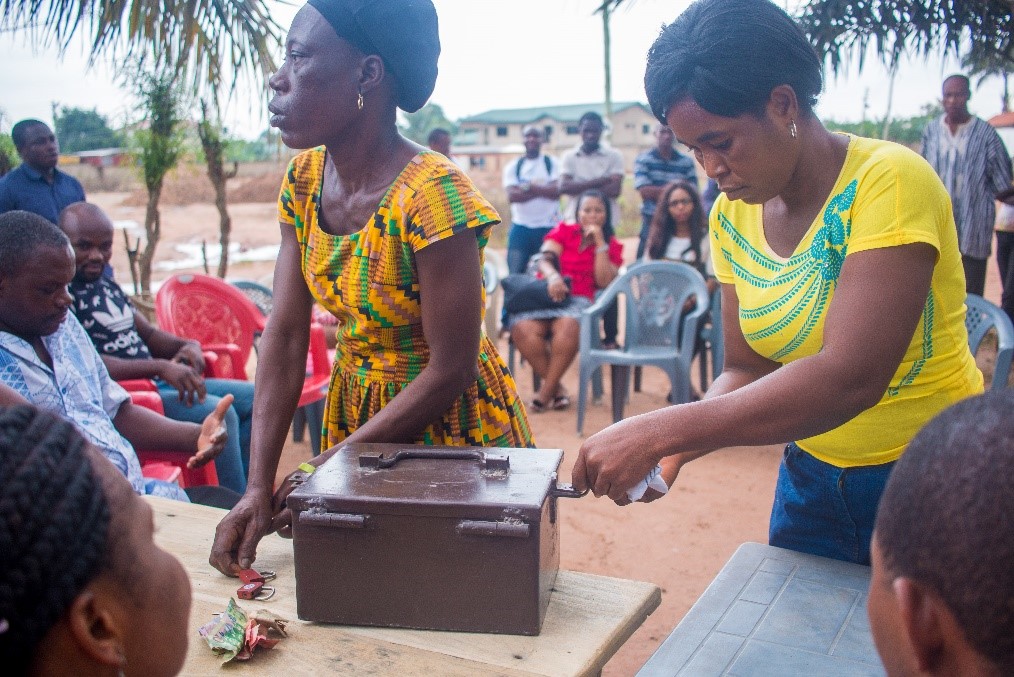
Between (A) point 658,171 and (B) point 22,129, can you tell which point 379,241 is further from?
(A) point 658,171

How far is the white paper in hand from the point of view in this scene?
5.10 feet

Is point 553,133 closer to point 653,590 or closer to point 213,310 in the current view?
point 213,310

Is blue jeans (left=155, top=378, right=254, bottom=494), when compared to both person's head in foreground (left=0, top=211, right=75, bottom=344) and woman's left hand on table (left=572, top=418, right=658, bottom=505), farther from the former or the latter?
woman's left hand on table (left=572, top=418, right=658, bottom=505)

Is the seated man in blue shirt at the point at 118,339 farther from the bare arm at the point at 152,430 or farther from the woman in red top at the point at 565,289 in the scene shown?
the woman in red top at the point at 565,289

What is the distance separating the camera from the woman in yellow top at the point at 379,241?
74.2 inches

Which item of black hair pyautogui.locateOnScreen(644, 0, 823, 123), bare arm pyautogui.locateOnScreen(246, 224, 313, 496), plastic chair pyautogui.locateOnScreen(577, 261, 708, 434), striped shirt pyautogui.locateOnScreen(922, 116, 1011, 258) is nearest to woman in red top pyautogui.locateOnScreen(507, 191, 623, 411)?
plastic chair pyautogui.locateOnScreen(577, 261, 708, 434)

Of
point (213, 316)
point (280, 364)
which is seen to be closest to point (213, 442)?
point (280, 364)

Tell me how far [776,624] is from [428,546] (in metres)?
0.67

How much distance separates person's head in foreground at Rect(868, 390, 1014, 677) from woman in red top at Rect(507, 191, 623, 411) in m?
5.69

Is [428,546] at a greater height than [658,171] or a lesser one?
lesser

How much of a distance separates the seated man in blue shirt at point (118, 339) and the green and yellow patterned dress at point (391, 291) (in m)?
1.91

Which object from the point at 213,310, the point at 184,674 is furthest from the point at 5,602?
the point at 213,310

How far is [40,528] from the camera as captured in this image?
0.93 metres

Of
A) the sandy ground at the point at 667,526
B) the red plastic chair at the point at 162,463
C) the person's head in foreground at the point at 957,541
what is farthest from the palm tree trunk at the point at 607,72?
the person's head in foreground at the point at 957,541
